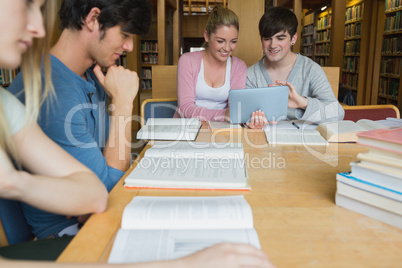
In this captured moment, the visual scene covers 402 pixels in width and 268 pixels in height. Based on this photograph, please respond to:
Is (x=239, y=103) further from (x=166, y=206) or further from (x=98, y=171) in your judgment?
(x=166, y=206)

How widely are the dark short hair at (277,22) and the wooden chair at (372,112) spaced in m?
0.66

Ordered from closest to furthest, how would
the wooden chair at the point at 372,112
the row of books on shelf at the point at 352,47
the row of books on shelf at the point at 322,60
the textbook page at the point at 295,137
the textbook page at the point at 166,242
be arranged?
1. the textbook page at the point at 166,242
2. the textbook page at the point at 295,137
3. the wooden chair at the point at 372,112
4. the row of books on shelf at the point at 352,47
5. the row of books on shelf at the point at 322,60

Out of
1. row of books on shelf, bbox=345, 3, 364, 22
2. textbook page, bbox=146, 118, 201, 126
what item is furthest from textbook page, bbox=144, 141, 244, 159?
row of books on shelf, bbox=345, 3, 364, 22

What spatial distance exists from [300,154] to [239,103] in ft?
1.60

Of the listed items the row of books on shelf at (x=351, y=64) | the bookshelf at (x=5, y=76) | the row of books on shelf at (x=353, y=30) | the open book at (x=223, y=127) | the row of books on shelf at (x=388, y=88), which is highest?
the row of books on shelf at (x=353, y=30)

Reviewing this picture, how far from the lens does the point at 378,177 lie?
0.66m

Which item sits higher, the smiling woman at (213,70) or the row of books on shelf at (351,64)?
the row of books on shelf at (351,64)

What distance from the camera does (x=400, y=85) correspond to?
4.73m

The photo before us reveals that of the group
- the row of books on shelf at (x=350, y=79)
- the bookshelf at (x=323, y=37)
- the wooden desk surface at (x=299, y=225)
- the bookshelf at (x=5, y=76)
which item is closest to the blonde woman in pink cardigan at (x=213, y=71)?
the wooden desk surface at (x=299, y=225)

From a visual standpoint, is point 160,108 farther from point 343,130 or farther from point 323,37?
point 323,37

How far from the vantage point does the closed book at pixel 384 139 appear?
62cm

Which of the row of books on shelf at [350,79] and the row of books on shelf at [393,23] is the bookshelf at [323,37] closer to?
the row of books on shelf at [350,79]

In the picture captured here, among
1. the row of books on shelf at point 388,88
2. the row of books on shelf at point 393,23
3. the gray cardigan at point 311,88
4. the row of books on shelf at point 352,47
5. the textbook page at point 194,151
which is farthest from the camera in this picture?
the row of books on shelf at point 352,47

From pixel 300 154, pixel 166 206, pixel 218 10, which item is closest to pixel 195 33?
pixel 218 10
